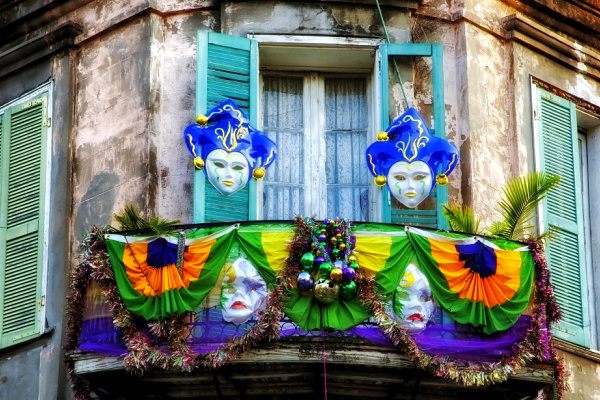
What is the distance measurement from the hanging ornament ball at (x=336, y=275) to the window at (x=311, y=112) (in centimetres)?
148

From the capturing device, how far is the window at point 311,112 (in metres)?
14.8

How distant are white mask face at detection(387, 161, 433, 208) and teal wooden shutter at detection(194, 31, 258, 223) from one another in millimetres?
1303

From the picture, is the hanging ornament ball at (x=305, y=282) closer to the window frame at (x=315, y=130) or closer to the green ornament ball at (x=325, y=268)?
the green ornament ball at (x=325, y=268)

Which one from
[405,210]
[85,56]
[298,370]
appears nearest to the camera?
[298,370]

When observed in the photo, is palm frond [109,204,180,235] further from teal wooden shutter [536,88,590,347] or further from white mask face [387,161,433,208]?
teal wooden shutter [536,88,590,347]

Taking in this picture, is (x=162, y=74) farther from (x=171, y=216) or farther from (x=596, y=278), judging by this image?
(x=596, y=278)

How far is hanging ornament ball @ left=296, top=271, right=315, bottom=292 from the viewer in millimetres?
13227

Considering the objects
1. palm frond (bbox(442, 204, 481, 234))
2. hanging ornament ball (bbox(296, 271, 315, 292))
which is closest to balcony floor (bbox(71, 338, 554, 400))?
hanging ornament ball (bbox(296, 271, 315, 292))

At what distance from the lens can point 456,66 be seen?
51.0 feet

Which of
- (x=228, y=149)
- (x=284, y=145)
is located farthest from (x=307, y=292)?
(x=284, y=145)

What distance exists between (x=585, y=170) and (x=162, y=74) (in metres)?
4.49

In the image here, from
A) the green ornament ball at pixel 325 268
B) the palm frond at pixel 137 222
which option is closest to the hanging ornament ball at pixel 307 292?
the green ornament ball at pixel 325 268

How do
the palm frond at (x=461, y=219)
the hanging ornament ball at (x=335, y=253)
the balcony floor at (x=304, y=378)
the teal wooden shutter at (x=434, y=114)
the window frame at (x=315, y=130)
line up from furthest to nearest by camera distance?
the window frame at (x=315, y=130) < the teal wooden shutter at (x=434, y=114) < the palm frond at (x=461, y=219) < the hanging ornament ball at (x=335, y=253) < the balcony floor at (x=304, y=378)

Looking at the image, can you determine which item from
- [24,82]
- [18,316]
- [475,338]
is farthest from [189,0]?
[475,338]
